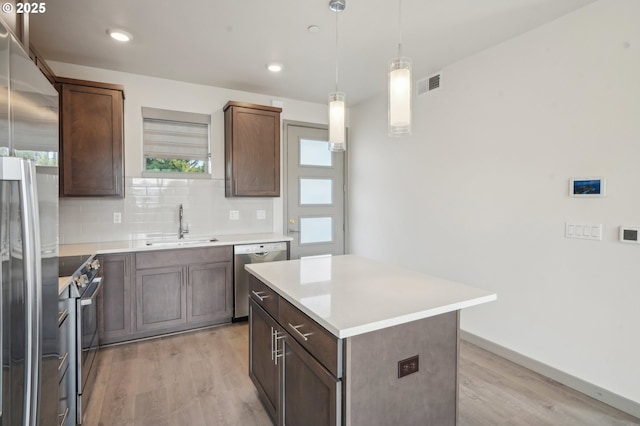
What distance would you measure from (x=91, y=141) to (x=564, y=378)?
4418 millimetres

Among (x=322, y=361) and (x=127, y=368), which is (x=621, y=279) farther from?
(x=127, y=368)

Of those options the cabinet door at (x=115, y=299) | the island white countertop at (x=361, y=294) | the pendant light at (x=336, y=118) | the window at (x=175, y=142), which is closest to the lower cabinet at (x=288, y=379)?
the island white countertop at (x=361, y=294)

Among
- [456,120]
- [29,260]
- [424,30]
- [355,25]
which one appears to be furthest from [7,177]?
[456,120]

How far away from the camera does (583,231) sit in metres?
2.33

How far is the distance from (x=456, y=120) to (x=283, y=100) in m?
2.24

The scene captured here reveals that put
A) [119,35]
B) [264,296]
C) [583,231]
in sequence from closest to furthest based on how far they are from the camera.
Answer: [264,296] → [583,231] → [119,35]

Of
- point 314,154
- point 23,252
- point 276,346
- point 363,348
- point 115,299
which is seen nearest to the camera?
point 23,252

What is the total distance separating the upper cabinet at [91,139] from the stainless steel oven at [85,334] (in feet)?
3.02

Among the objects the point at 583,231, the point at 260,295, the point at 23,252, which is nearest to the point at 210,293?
the point at 260,295

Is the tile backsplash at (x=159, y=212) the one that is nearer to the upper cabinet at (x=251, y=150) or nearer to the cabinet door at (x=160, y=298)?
the upper cabinet at (x=251, y=150)

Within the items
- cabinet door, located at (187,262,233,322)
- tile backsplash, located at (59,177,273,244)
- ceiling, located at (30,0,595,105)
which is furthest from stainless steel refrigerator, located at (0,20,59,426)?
tile backsplash, located at (59,177,273,244)

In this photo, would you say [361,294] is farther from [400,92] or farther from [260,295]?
[400,92]

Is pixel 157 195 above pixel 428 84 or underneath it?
underneath

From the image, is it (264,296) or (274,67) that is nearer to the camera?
(264,296)
